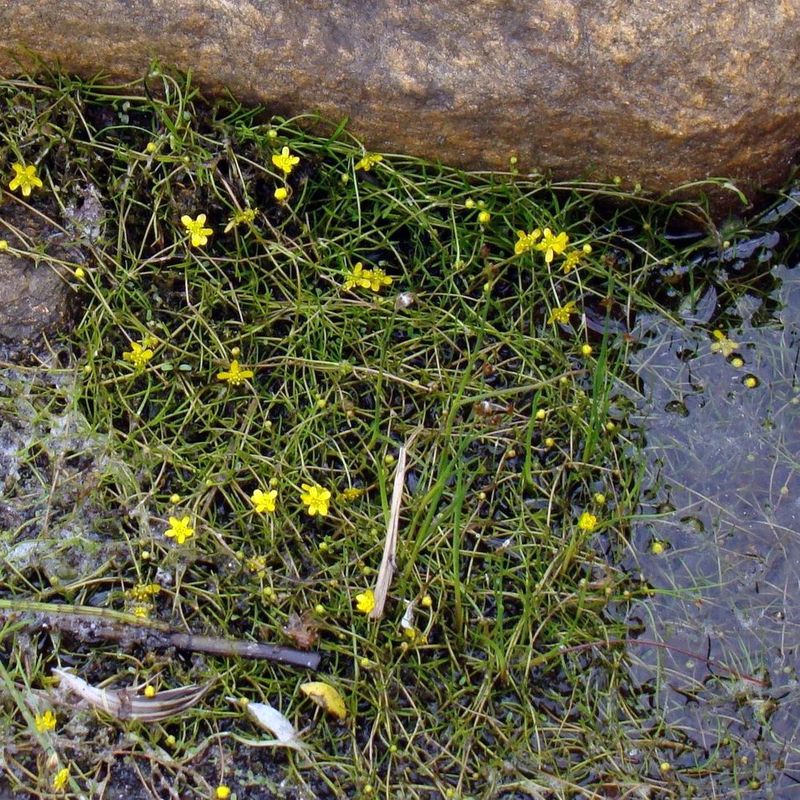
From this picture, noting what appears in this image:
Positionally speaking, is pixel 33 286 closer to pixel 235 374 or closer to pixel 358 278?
pixel 235 374

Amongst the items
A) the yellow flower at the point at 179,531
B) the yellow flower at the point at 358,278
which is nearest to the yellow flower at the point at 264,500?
the yellow flower at the point at 179,531

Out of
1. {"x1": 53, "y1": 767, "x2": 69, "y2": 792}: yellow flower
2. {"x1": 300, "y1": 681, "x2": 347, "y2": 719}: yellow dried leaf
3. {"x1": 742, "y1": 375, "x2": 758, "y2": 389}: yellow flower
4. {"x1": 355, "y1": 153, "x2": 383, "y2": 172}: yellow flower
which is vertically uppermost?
{"x1": 355, "y1": 153, "x2": 383, "y2": 172}: yellow flower

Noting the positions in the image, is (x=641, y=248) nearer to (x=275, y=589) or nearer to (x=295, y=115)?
(x=295, y=115)

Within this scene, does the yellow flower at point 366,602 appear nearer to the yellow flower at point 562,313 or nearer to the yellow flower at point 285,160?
the yellow flower at point 562,313

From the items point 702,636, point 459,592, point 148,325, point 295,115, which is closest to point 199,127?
point 295,115

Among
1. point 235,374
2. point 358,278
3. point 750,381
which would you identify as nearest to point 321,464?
point 235,374

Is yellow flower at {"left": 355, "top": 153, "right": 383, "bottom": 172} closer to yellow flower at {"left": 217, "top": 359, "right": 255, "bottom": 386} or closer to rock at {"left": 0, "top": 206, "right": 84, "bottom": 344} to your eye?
yellow flower at {"left": 217, "top": 359, "right": 255, "bottom": 386}

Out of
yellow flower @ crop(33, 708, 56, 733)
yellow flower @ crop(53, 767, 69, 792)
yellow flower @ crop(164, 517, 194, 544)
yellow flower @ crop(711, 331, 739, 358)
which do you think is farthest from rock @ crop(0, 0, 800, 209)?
yellow flower @ crop(53, 767, 69, 792)
